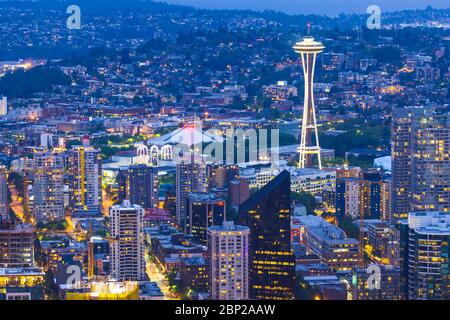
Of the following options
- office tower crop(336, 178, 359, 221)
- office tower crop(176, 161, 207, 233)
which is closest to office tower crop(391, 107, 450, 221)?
office tower crop(336, 178, 359, 221)

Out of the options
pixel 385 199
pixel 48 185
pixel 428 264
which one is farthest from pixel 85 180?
pixel 428 264

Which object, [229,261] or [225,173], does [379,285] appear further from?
[225,173]

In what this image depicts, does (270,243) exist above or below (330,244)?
above

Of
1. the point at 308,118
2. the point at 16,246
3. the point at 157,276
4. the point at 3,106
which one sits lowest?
the point at 157,276

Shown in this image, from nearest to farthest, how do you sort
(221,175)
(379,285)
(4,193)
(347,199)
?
(379,285) < (4,193) < (347,199) < (221,175)

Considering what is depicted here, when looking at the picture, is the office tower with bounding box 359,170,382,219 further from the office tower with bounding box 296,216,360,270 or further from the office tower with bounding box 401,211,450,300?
the office tower with bounding box 401,211,450,300

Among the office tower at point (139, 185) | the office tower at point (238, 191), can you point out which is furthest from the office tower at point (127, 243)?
the office tower at point (139, 185)

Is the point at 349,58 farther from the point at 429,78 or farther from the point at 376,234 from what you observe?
the point at 376,234
